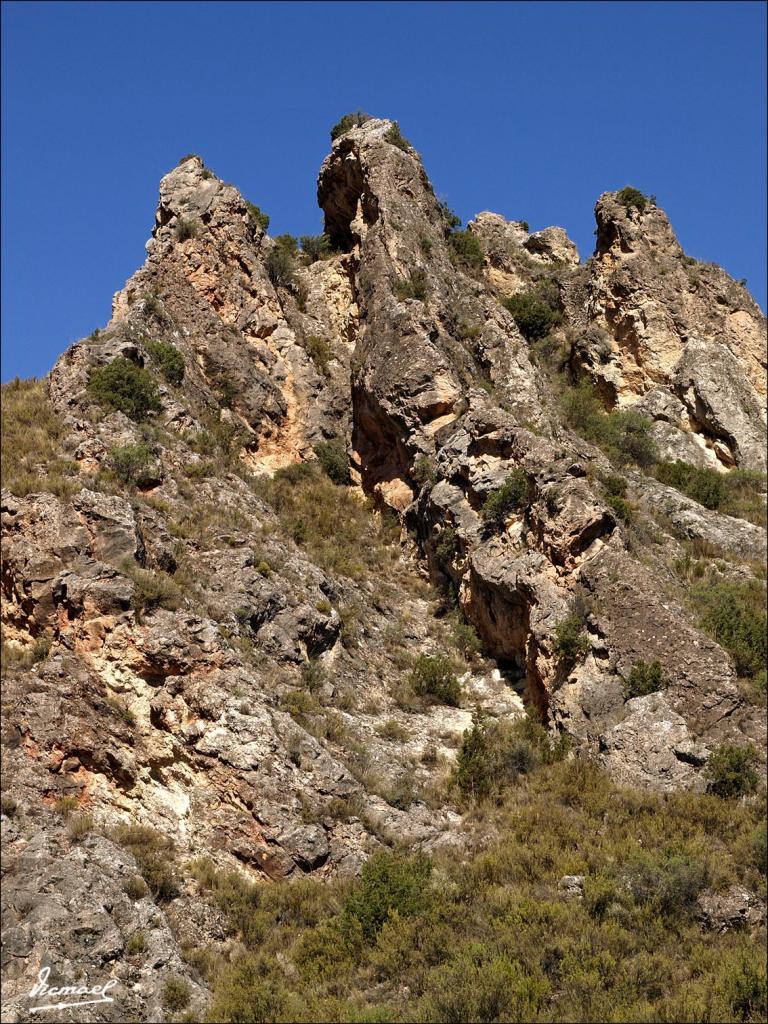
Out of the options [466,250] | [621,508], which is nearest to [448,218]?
[466,250]

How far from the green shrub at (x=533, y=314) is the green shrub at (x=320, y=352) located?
864 cm

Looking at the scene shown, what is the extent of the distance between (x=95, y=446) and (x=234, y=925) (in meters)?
11.1

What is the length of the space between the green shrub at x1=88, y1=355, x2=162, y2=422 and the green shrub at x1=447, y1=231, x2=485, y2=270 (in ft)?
52.2

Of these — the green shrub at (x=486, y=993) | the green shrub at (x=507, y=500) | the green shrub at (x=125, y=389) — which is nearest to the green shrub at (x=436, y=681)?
the green shrub at (x=507, y=500)

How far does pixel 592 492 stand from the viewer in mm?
19859

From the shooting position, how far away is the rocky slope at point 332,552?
1407cm

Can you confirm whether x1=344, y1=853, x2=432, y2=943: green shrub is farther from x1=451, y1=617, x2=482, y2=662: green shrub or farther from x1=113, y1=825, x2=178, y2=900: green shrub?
x1=451, y1=617, x2=482, y2=662: green shrub

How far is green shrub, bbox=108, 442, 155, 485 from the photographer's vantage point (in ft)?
64.2

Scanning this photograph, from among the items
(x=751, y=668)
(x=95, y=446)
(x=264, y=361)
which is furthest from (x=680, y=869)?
(x=264, y=361)

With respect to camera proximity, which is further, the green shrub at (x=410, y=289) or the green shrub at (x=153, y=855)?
the green shrub at (x=410, y=289)

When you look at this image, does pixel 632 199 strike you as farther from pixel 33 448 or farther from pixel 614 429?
pixel 33 448

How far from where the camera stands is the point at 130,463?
775 inches

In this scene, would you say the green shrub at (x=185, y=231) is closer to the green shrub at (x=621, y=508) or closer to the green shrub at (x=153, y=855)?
the green shrub at (x=621, y=508)

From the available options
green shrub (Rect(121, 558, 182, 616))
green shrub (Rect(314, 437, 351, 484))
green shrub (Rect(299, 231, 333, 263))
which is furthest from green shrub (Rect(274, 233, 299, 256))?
green shrub (Rect(121, 558, 182, 616))
